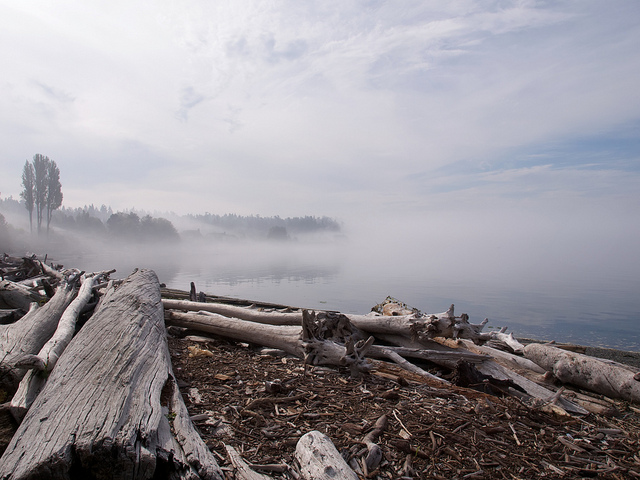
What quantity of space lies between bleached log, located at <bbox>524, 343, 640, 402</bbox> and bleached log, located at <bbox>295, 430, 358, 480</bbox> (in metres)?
4.56

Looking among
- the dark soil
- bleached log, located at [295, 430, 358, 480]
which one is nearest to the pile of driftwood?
bleached log, located at [295, 430, 358, 480]

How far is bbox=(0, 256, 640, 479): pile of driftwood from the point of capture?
2309 millimetres

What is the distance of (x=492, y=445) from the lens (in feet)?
10.4

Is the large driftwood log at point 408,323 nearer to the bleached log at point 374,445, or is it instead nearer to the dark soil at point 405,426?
the dark soil at point 405,426

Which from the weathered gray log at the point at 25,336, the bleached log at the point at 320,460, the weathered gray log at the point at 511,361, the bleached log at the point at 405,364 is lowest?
the weathered gray log at the point at 511,361

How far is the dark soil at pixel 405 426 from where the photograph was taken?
9.58 ft

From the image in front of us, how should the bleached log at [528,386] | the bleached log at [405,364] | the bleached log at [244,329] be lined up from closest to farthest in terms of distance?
the bleached log at [528,386] < the bleached log at [405,364] < the bleached log at [244,329]

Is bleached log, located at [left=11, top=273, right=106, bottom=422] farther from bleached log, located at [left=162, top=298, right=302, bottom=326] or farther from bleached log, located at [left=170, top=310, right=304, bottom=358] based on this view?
bleached log, located at [left=162, top=298, right=302, bottom=326]

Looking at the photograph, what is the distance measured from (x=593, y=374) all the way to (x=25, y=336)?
8.36m

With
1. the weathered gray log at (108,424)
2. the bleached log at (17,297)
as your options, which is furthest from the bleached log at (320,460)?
the bleached log at (17,297)

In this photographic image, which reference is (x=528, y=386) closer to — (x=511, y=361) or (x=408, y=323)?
(x=511, y=361)

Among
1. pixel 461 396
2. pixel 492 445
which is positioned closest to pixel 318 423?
pixel 492 445

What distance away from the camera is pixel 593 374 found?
208 inches

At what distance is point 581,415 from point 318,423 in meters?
3.24
